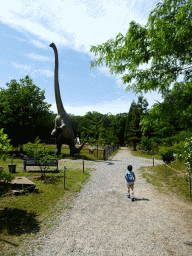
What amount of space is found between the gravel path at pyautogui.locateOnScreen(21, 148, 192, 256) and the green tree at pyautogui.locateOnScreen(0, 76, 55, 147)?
18.2 m

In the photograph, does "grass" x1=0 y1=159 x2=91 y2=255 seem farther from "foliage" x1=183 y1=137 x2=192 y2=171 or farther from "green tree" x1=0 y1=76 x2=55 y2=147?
"green tree" x1=0 y1=76 x2=55 y2=147

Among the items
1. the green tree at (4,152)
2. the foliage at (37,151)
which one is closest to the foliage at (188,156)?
the foliage at (37,151)

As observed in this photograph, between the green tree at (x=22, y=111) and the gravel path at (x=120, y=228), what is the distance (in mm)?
18217

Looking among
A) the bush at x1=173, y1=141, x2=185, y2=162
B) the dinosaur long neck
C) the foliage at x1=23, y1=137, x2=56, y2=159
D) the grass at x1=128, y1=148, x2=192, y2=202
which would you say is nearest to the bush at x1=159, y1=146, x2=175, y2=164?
the bush at x1=173, y1=141, x2=185, y2=162

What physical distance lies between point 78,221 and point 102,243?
132cm

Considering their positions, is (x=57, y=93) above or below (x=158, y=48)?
above

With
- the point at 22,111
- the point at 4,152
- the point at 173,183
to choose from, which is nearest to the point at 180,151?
the point at 173,183

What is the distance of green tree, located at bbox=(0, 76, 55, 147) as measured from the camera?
23.2m

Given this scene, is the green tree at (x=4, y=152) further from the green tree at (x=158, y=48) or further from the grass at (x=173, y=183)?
the grass at (x=173, y=183)

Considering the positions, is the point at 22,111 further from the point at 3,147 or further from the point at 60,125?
the point at 3,147

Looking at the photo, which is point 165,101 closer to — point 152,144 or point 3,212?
point 3,212

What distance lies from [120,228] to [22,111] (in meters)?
22.0

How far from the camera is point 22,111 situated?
24.0m

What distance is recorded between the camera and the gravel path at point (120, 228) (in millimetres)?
4004
